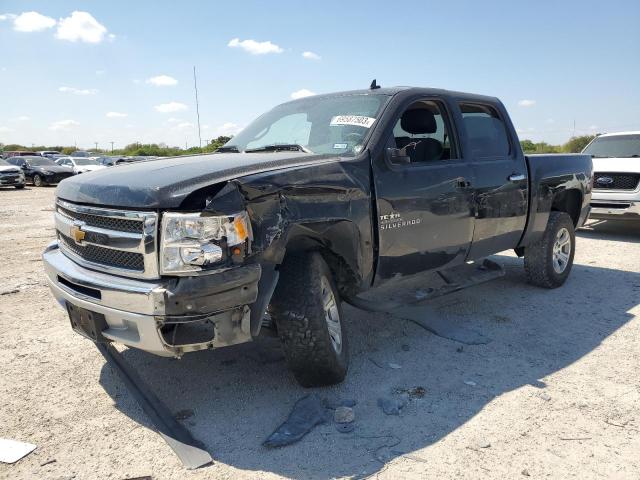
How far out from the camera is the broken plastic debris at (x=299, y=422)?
2795mm

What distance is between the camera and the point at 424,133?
4.23 meters

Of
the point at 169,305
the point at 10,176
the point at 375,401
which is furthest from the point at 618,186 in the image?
the point at 10,176

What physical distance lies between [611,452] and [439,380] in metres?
1.10

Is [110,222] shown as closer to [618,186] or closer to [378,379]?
[378,379]

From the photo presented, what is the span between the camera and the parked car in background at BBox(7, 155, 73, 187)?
79.6 ft

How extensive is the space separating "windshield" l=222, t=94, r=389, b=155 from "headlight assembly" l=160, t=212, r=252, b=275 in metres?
1.32

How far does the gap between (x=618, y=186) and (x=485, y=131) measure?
5.65 meters

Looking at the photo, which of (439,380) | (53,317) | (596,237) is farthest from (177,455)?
(596,237)

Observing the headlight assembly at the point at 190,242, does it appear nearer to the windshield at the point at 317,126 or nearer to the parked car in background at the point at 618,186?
the windshield at the point at 317,126

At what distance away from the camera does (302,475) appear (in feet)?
8.25

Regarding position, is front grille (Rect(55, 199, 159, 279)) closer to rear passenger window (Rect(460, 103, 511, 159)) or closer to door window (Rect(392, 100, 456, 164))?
door window (Rect(392, 100, 456, 164))

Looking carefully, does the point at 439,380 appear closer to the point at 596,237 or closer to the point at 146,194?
the point at 146,194

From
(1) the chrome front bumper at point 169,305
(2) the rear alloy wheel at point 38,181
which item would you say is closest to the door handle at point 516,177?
(1) the chrome front bumper at point 169,305

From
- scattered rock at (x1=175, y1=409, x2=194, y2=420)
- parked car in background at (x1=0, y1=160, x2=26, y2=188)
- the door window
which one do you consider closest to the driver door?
the door window
